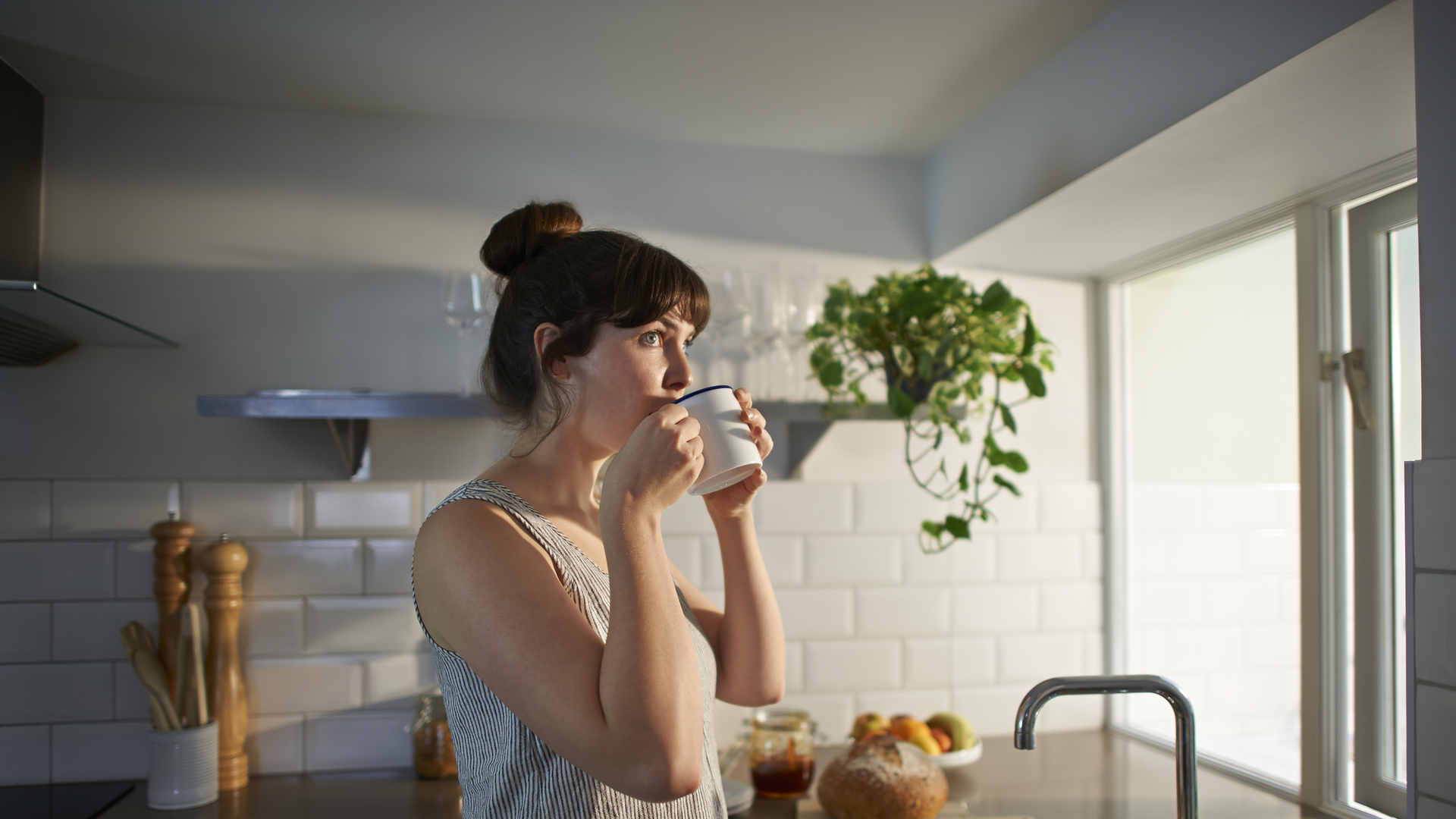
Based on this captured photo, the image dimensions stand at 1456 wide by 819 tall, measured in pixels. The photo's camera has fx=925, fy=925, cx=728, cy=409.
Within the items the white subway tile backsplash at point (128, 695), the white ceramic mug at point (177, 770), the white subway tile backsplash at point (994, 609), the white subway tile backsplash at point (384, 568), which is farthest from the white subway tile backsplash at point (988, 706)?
the white subway tile backsplash at point (128, 695)

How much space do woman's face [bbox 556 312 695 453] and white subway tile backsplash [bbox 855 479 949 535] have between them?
1015 millimetres

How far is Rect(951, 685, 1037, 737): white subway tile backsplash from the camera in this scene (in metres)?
1.92

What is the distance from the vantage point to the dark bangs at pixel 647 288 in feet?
3.02

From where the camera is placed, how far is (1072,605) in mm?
1981

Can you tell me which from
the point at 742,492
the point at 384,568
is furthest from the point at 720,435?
the point at 384,568

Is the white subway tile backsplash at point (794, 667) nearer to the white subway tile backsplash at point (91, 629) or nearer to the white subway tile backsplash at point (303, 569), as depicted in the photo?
the white subway tile backsplash at point (303, 569)

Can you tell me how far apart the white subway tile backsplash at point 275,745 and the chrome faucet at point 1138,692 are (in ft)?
4.27

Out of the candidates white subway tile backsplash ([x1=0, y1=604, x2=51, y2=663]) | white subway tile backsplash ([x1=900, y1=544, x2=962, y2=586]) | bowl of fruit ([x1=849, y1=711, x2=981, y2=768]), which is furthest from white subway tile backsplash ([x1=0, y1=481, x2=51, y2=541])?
white subway tile backsplash ([x1=900, y1=544, x2=962, y2=586])

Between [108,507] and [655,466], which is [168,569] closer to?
[108,507]

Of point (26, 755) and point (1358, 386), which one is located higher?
point (1358, 386)

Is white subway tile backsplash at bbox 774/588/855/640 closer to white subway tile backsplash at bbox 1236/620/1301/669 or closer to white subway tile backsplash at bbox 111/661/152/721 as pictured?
white subway tile backsplash at bbox 1236/620/1301/669

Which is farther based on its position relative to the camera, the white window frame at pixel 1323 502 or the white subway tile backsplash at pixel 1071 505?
the white subway tile backsplash at pixel 1071 505

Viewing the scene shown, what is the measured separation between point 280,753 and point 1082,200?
1.71 m

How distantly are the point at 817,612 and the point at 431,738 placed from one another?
76 cm
